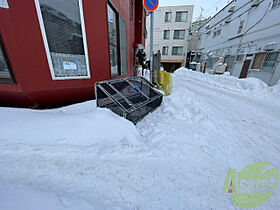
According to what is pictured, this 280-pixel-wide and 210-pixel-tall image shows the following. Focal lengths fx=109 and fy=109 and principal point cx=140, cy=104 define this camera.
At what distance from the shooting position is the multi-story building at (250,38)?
726cm

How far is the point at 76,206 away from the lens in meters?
0.94

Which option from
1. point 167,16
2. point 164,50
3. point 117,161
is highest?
point 167,16

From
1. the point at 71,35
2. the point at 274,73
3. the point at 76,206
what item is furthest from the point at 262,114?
the point at 274,73

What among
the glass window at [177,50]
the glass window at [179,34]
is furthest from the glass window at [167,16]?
the glass window at [177,50]

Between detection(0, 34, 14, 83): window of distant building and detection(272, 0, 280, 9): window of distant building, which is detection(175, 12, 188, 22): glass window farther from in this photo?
detection(0, 34, 14, 83): window of distant building

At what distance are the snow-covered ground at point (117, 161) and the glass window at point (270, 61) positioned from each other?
7997 mm

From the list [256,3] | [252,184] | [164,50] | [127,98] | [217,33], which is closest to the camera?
[252,184]

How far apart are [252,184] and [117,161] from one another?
178 centimetres

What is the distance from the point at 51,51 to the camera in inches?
104

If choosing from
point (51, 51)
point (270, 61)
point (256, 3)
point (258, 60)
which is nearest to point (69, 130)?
point (51, 51)

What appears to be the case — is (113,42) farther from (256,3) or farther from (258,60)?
(256,3)

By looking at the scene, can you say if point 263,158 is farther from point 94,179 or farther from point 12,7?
point 12,7

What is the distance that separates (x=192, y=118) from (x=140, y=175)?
7.16ft

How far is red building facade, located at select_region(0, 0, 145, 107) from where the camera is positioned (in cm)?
223
